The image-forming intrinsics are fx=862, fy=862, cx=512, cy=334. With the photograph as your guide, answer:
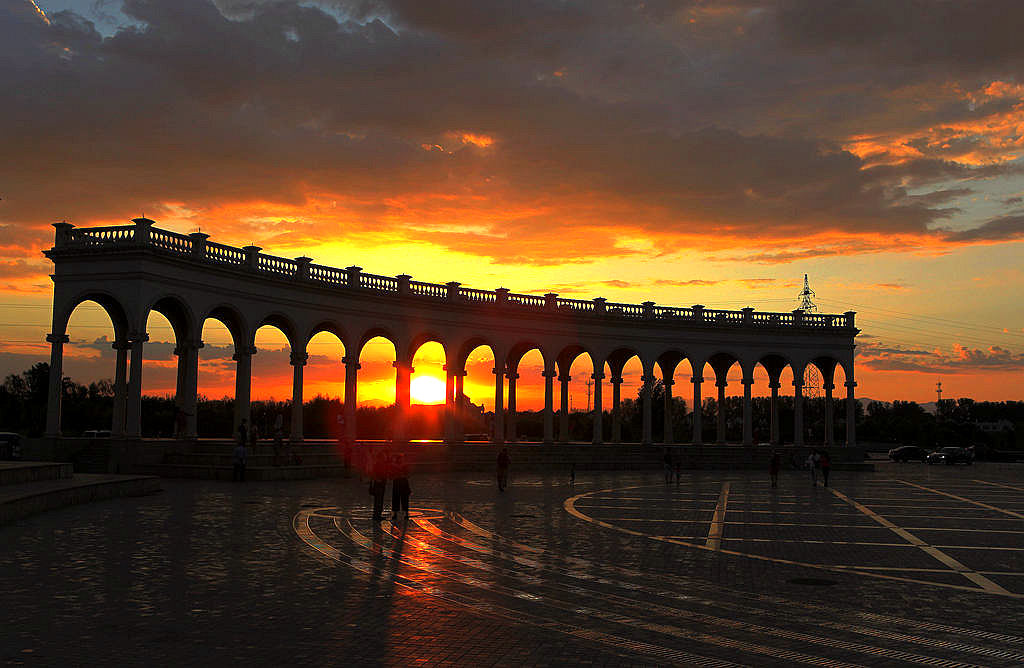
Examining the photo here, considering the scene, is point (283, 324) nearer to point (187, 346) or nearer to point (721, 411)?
point (187, 346)

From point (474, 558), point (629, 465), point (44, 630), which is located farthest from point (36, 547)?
point (629, 465)

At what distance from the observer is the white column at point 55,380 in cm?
4122

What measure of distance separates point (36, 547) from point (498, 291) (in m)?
44.0

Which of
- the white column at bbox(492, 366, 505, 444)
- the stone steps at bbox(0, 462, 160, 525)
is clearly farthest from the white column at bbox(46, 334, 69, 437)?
the white column at bbox(492, 366, 505, 444)

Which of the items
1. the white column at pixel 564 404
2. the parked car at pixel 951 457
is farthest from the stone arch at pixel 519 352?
the parked car at pixel 951 457

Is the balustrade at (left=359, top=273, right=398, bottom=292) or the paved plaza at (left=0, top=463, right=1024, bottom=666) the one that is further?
the balustrade at (left=359, top=273, right=398, bottom=292)

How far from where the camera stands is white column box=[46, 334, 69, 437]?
1623 inches

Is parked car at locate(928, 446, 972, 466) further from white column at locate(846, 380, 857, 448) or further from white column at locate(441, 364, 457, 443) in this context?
white column at locate(441, 364, 457, 443)

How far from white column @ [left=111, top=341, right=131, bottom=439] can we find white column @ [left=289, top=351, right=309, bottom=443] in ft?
30.2

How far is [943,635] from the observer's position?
11547mm

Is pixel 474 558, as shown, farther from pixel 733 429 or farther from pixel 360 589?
pixel 733 429

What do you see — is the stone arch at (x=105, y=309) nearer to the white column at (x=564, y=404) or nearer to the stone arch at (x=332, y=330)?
the stone arch at (x=332, y=330)

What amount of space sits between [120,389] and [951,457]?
66.5m

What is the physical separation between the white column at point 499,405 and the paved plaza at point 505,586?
30136 millimetres
